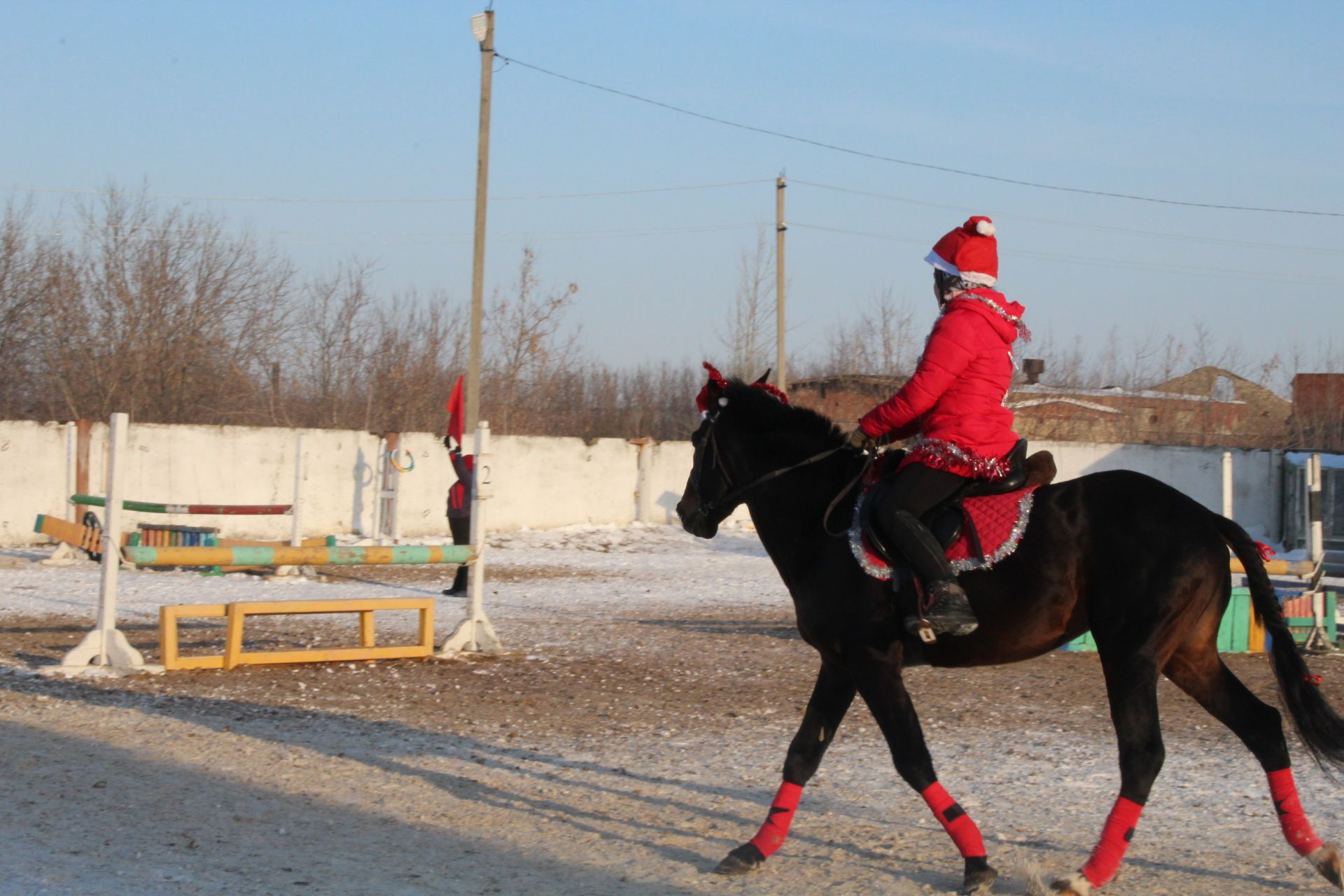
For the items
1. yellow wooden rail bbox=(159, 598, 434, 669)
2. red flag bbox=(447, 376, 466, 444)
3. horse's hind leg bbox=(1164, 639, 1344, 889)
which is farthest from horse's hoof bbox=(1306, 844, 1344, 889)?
red flag bbox=(447, 376, 466, 444)

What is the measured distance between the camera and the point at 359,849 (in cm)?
526

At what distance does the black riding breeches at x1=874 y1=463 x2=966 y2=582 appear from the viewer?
16.8 feet

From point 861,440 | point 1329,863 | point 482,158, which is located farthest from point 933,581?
point 482,158

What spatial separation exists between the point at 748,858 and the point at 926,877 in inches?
29.4

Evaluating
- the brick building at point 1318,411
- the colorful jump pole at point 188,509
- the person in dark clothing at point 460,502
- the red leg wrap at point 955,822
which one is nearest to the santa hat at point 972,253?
the red leg wrap at point 955,822

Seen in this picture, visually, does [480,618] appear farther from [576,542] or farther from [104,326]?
[104,326]

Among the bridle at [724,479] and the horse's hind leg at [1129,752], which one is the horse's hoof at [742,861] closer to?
the horse's hind leg at [1129,752]

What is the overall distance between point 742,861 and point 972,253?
9.26 feet

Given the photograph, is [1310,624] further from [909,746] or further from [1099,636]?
[909,746]

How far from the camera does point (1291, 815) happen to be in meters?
5.08

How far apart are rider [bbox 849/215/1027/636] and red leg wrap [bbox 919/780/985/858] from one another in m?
0.67

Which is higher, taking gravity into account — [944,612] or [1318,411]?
[1318,411]

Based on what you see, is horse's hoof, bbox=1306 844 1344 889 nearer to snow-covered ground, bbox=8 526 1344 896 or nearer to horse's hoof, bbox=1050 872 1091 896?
snow-covered ground, bbox=8 526 1344 896

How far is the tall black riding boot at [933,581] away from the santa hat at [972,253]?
114 centimetres
